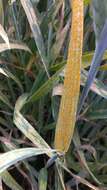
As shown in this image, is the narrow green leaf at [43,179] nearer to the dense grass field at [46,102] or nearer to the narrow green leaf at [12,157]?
the dense grass field at [46,102]

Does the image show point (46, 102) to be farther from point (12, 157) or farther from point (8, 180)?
point (12, 157)

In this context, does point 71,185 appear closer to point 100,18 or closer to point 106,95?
point 106,95

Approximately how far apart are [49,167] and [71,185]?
0.18 ft

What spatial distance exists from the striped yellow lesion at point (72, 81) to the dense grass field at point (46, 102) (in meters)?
0.07

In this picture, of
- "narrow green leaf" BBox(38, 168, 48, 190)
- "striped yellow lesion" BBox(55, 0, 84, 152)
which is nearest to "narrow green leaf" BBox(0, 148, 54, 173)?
"striped yellow lesion" BBox(55, 0, 84, 152)

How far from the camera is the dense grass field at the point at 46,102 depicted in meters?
0.71

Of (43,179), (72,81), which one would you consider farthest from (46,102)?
(72,81)

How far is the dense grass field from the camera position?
0.71 m

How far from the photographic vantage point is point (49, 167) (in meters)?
0.78

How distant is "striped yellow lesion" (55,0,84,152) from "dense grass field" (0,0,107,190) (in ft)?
0.23

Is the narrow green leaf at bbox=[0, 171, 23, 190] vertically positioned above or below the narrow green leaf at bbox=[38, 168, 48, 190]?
above

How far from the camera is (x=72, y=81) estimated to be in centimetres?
53

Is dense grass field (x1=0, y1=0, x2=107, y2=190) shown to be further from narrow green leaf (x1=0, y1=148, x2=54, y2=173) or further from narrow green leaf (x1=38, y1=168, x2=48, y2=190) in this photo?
narrow green leaf (x1=0, y1=148, x2=54, y2=173)

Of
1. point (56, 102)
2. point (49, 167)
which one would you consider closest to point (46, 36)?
point (56, 102)
